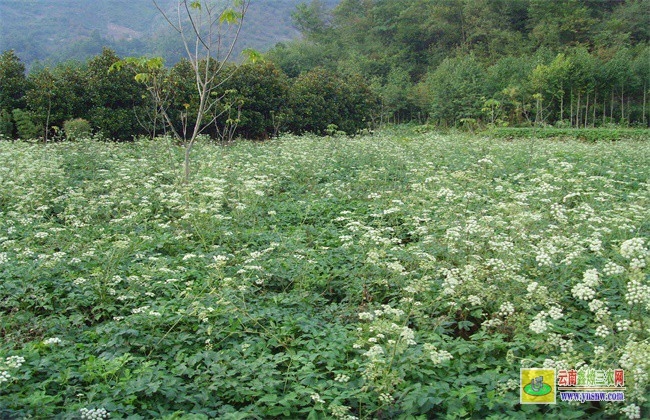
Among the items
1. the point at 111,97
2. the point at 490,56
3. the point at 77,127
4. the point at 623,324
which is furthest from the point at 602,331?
the point at 490,56

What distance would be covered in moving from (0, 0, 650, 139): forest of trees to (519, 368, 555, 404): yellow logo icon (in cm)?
665

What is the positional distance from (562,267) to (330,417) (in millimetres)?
2297

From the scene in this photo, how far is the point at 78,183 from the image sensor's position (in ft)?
23.0

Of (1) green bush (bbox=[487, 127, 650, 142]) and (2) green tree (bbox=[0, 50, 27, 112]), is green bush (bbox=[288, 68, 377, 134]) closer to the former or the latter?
(1) green bush (bbox=[487, 127, 650, 142])

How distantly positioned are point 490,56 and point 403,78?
868cm

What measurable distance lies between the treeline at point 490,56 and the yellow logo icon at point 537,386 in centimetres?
1611

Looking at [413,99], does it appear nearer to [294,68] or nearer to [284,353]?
[294,68]

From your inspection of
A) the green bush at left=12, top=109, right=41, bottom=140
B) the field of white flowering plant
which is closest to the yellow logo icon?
the field of white flowering plant

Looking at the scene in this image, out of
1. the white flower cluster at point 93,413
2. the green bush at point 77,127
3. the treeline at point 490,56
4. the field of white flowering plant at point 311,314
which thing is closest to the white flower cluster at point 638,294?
the field of white flowering plant at point 311,314

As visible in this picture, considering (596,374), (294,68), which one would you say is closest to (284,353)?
(596,374)

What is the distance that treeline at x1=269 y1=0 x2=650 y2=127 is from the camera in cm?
2925

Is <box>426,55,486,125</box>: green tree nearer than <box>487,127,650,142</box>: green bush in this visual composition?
No

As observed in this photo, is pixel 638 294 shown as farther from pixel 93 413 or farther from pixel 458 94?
pixel 458 94

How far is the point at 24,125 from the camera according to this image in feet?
42.1
